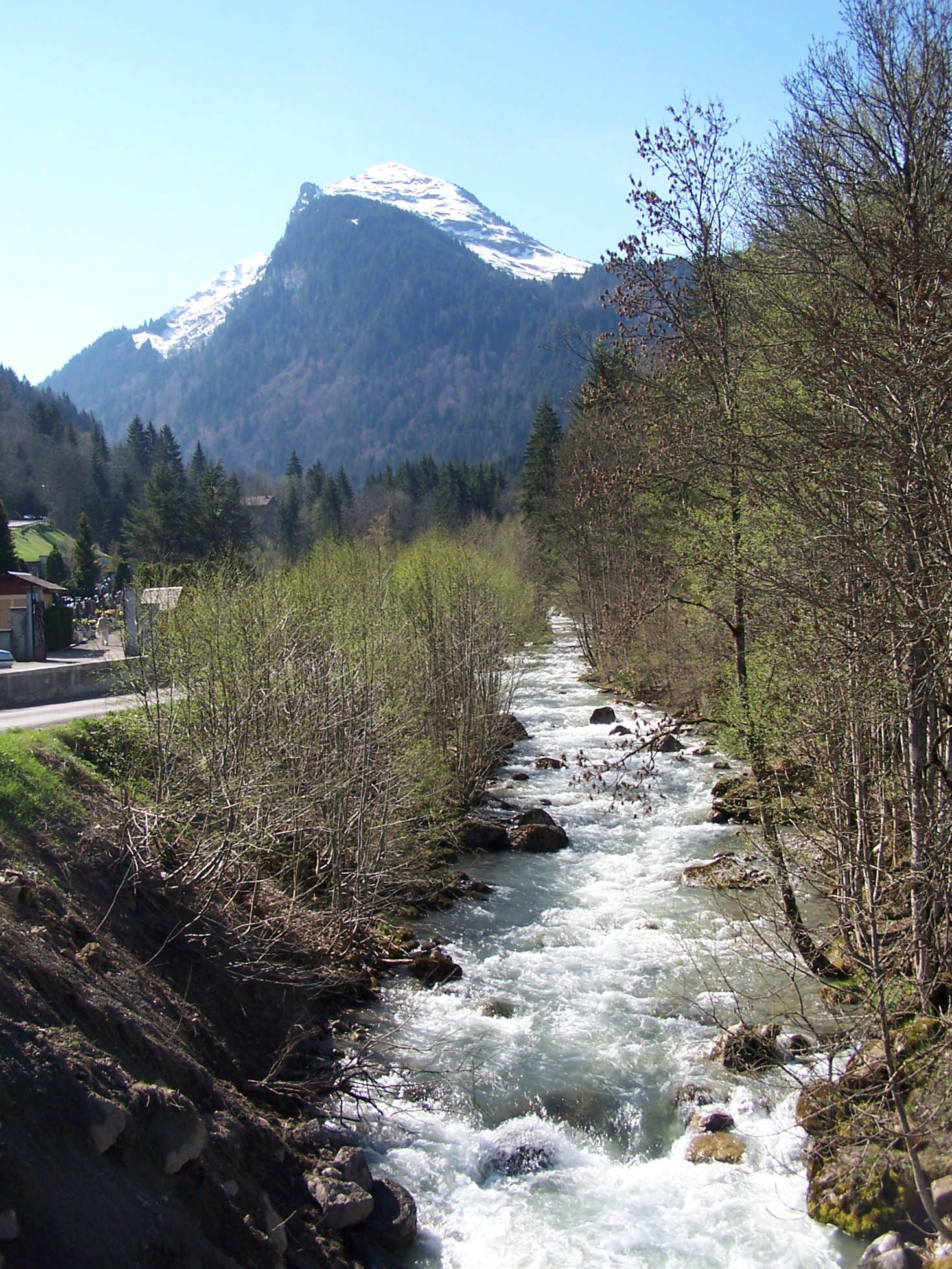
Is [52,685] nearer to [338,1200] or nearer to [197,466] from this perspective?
[338,1200]

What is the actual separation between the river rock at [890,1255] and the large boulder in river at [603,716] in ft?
73.5

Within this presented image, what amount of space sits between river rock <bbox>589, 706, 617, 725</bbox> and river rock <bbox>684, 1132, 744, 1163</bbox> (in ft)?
67.8

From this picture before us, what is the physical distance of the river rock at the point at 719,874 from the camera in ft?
51.7

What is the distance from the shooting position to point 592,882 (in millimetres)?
17688

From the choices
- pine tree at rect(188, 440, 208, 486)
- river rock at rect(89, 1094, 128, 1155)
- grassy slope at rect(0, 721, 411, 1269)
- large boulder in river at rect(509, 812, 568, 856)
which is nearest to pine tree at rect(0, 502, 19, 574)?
pine tree at rect(188, 440, 208, 486)

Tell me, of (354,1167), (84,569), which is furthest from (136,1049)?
(84,569)

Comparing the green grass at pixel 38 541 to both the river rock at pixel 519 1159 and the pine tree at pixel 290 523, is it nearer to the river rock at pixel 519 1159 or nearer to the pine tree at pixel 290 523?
the pine tree at pixel 290 523

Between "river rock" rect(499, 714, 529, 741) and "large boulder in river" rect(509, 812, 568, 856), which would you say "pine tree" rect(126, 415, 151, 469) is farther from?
"large boulder in river" rect(509, 812, 568, 856)

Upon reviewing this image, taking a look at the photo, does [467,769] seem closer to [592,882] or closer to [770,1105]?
[592,882]

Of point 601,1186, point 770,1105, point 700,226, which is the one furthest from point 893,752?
point 700,226

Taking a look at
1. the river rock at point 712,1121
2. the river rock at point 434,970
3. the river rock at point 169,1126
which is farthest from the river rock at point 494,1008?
the river rock at point 169,1126

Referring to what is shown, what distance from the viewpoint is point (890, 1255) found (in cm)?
800

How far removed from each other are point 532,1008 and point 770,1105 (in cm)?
348

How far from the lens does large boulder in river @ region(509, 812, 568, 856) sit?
19.8 meters
